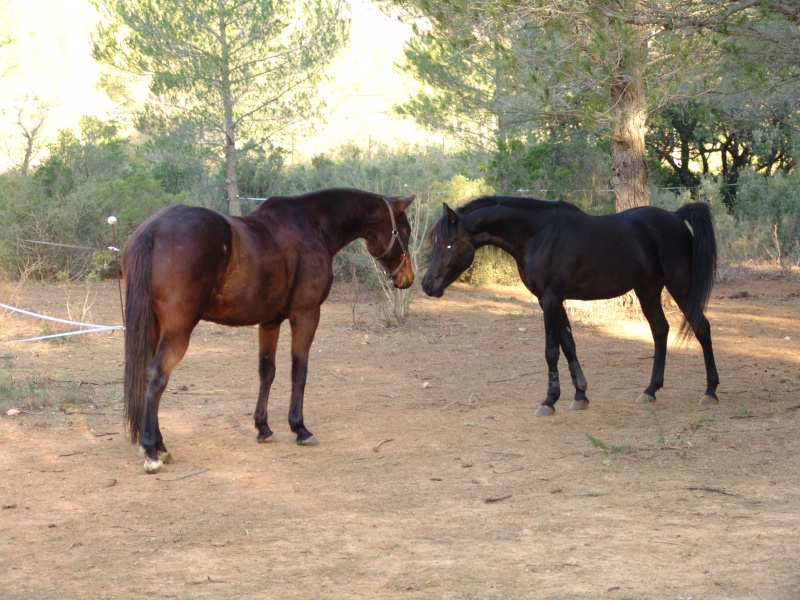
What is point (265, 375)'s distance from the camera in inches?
245

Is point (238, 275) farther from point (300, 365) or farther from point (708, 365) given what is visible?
point (708, 365)

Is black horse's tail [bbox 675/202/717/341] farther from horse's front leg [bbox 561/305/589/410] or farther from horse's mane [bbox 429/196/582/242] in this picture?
horse's mane [bbox 429/196/582/242]

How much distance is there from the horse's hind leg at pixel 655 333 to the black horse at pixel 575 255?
0.01m

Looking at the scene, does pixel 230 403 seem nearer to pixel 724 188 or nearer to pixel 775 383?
pixel 775 383

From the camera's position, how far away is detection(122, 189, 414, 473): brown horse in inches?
207

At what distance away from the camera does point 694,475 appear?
16.3 ft

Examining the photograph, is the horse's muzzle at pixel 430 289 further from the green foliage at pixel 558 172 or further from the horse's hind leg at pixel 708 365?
the green foliage at pixel 558 172

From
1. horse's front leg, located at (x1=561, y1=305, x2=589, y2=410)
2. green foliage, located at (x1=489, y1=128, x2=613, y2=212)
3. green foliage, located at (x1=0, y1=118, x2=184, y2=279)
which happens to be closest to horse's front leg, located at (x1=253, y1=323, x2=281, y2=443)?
horse's front leg, located at (x1=561, y1=305, x2=589, y2=410)

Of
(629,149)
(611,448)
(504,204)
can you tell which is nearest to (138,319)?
(611,448)

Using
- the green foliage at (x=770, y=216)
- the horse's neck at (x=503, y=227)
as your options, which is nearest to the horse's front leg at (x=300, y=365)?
the horse's neck at (x=503, y=227)

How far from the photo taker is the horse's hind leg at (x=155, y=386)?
17.4 feet

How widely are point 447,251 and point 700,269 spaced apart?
210cm

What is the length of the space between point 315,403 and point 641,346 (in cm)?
446

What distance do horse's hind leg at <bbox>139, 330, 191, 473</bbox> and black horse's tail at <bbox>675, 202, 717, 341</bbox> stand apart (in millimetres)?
4105
